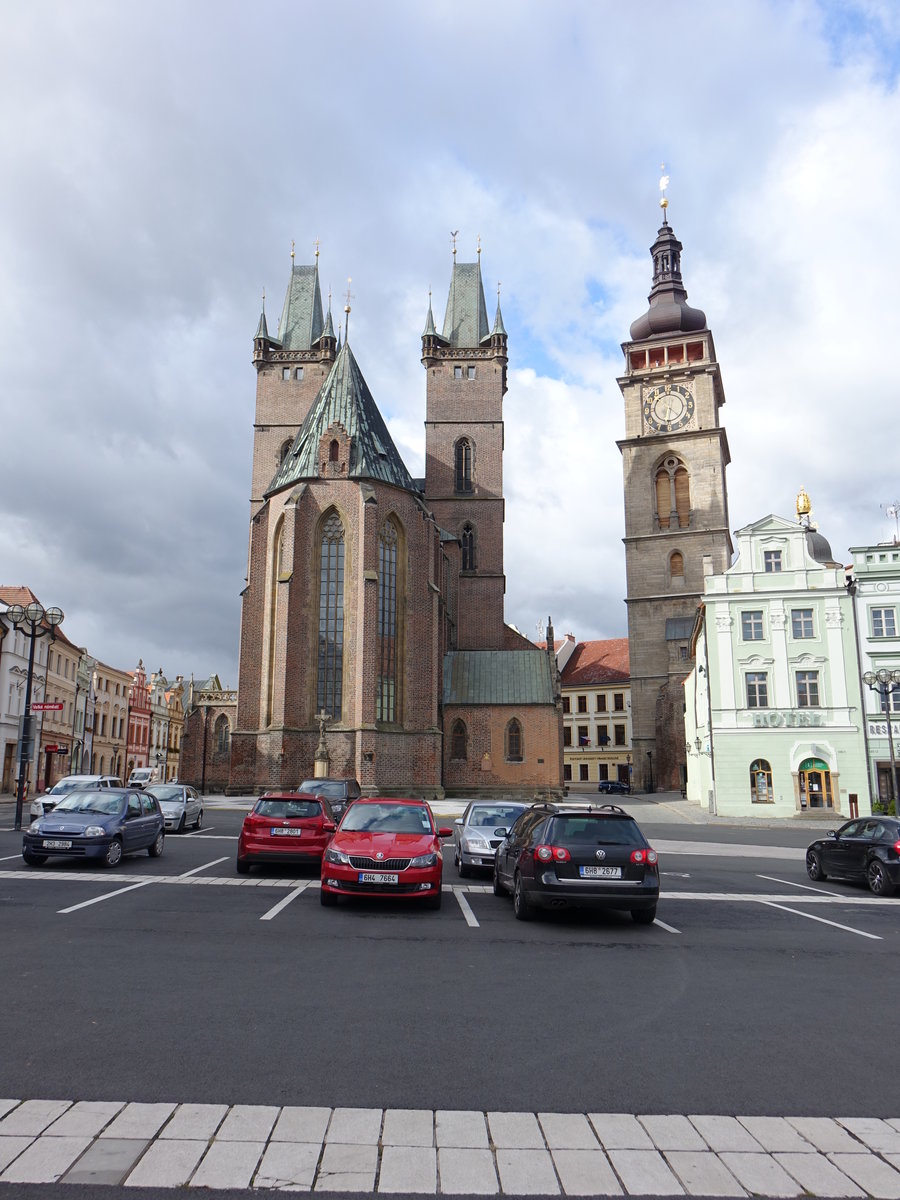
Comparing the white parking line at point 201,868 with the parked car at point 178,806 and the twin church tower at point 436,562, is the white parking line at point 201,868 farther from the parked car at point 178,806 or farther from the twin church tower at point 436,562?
the twin church tower at point 436,562

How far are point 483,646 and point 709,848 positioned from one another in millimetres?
34004

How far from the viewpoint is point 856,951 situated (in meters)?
9.55

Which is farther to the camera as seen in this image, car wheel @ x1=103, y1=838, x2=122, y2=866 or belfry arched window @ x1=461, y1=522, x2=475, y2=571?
belfry arched window @ x1=461, y1=522, x2=475, y2=571

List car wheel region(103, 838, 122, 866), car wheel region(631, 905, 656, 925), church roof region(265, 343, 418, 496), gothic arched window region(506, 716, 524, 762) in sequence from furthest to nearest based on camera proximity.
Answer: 1. gothic arched window region(506, 716, 524, 762)
2. church roof region(265, 343, 418, 496)
3. car wheel region(103, 838, 122, 866)
4. car wheel region(631, 905, 656, 925)

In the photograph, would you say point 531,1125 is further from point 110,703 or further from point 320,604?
point 110,703

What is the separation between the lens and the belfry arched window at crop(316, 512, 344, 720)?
42094 mm

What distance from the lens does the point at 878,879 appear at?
49.4 feet

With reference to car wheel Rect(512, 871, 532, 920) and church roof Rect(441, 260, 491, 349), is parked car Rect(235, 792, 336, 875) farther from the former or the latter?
church roof Rect(441, 260, 491, 349)

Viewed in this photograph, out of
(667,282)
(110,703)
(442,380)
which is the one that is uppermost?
(667,282)

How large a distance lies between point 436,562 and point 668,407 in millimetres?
25665

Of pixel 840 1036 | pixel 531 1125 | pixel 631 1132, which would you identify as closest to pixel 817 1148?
pixel 631 1132

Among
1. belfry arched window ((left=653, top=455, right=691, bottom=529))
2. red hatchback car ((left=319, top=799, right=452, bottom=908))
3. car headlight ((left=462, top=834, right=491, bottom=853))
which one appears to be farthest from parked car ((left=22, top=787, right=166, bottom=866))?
belfry arched window ((left=653, top=455, right=691, bottom=529))

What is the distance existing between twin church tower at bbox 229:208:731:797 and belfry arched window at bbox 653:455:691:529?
114mm

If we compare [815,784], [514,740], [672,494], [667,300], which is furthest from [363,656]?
[667,300]
